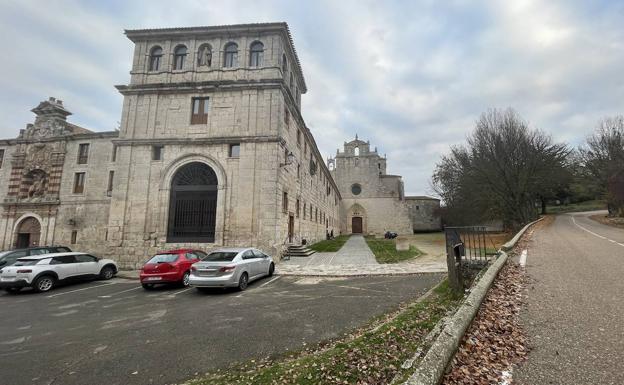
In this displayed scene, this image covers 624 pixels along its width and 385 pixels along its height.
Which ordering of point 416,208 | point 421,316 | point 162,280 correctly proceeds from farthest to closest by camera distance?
1. point 416,208
2. point 162,280
3. point 421,316

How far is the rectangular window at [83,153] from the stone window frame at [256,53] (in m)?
16.6

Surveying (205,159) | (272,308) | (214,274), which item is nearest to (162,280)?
(214,274)

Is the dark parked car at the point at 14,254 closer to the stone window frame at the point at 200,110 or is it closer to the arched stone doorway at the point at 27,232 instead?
the arched stone doorway at the point at 27,232

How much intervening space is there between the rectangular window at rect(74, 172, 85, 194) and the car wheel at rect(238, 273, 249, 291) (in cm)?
2083

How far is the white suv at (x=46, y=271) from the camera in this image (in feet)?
33.3

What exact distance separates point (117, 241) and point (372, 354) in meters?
17.2

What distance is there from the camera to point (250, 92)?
1664 centimetres

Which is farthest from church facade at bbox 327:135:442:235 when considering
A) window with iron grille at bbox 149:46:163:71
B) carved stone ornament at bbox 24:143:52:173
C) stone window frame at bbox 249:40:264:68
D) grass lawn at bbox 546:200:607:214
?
carved stone ornament at bbox 24:143:52:173

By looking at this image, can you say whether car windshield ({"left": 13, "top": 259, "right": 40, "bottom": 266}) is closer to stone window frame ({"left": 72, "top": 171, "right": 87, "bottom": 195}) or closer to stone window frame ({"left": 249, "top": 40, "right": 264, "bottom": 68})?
stone window frame ({"left": 72, "top": 171, "right": 87, "bottom": 195})

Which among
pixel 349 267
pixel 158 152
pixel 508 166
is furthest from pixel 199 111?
pixel 508 166

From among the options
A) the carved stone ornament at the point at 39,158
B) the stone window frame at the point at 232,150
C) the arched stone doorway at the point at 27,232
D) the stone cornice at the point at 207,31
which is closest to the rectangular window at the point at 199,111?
the stone window frame at the point at 232,150

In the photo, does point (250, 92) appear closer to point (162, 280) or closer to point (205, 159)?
point (205, 159)

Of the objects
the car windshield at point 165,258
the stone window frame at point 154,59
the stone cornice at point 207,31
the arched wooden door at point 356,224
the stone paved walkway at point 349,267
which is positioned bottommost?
the stone paved walkway at point 349,267

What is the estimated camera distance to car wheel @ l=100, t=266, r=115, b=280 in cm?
1297
